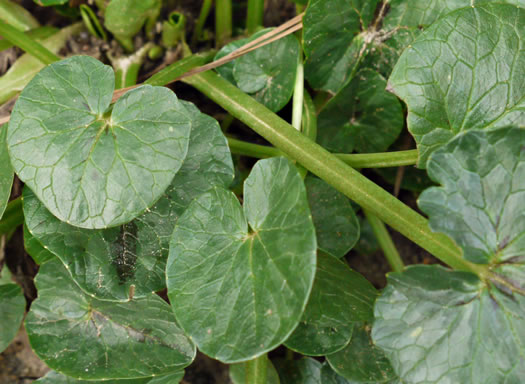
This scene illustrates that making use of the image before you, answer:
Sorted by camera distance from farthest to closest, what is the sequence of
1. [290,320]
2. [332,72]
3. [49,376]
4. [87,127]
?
[332,72], [49,376], [87,127], [290,320]

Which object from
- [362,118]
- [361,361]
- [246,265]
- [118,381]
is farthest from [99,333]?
[362,118]

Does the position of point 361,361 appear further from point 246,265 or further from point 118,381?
point 118,381

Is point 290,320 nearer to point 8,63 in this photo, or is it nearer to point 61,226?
point 61,226

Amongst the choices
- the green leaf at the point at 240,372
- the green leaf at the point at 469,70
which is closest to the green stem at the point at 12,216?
the green leaf at the point at 240,372

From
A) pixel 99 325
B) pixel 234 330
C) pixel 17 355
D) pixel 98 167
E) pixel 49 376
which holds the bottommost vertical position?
pixel 17 355

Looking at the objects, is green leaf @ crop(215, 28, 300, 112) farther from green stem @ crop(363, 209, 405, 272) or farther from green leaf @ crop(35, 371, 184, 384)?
green leaf @ crop(35, 371, 184, 384)

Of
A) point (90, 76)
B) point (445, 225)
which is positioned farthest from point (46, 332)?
point (445, 225)

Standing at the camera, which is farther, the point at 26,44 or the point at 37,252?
the point at 26,44
